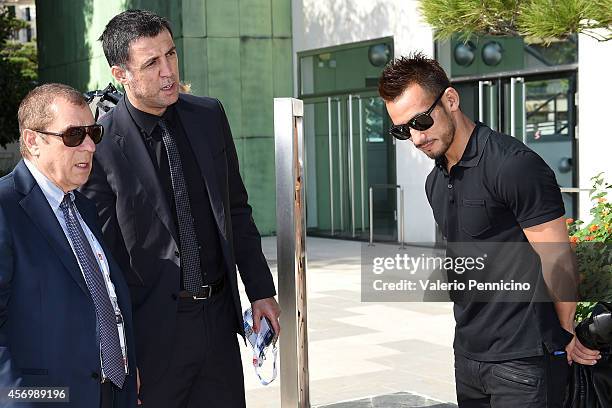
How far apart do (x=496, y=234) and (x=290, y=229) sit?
1509 millimetres

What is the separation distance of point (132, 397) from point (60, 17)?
20.1 m

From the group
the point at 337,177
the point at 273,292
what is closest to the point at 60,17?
the point at 337,177

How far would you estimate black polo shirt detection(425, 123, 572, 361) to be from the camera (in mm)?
2889

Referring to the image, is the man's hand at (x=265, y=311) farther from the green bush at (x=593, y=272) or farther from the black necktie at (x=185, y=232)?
the green bush at (x=593, y=272)

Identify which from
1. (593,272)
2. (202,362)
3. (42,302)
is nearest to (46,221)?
(42,302)

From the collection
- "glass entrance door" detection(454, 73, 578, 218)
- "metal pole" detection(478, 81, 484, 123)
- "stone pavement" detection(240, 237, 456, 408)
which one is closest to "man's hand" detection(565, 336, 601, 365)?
"stone pavement" detection(240, 237, 456, 408)

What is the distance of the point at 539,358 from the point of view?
2.97m

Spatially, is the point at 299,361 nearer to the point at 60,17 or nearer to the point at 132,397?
the point at 132,397

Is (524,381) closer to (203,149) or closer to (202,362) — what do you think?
(202,362)

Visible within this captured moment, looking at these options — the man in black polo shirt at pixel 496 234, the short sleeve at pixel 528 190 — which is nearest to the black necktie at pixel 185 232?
the man in black polo shirt at pixel 496 234

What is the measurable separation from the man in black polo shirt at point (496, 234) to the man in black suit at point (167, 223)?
82 centimetres

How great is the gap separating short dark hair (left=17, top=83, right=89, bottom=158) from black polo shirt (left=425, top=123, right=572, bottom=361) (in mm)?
1261

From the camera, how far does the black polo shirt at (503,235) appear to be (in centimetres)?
289

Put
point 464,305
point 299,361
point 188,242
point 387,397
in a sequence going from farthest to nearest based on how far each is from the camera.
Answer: point 387,397 → point 299,361 → point 188,242 → point 464,305
